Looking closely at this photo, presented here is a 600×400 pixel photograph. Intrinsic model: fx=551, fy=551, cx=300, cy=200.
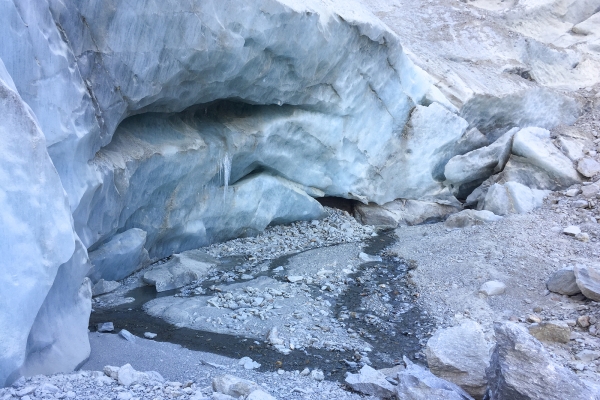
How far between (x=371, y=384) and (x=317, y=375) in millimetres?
661

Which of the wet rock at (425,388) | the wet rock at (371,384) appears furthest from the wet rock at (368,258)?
the wet rock at (425,388)

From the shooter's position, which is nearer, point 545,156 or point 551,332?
point 551,332

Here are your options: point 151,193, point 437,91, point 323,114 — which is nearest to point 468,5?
point 437,91

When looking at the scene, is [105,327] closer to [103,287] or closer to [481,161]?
[103,287]

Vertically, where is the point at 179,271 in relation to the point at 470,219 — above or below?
above

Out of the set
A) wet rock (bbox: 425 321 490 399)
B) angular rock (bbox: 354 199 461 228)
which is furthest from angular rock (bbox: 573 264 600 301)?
angular rock (bbox: 354 199 461 228)

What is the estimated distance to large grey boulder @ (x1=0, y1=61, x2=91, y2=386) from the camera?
3359 mm

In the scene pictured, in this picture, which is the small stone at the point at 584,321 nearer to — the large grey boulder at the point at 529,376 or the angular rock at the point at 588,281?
the angular rock at the point at 588,281

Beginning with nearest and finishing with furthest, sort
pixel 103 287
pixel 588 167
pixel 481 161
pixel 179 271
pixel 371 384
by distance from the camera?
pixel 371 384 < pixel 103 287 < pixel 179 271 < pixel 588 167 < pixel 481 161

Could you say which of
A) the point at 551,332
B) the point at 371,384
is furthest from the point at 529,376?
the point at 551,332

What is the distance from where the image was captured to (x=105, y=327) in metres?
5.16

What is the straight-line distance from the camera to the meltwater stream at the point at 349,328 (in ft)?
16.1

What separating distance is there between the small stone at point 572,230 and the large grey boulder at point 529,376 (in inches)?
188

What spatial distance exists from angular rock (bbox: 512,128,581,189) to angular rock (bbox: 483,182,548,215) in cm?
49
